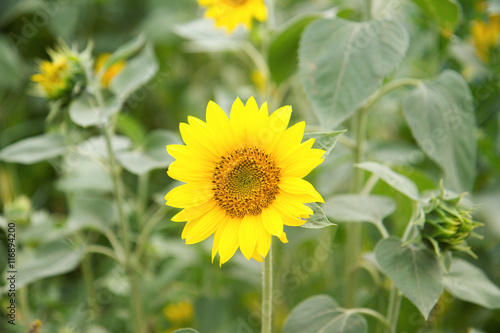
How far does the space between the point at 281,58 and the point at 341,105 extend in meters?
0.26

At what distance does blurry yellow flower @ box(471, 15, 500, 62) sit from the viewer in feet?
3.88

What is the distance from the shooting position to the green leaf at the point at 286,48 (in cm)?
85

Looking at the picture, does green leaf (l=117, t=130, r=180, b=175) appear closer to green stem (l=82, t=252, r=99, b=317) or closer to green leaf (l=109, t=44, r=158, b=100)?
green leaf (l=109, t=44, r=158, b=100)

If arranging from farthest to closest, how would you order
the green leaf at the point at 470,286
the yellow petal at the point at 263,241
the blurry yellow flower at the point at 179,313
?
the blurry yellow flower at the point at 179,313
the green leaf at the point at 470,286
the yellow petal at the point at 263,241

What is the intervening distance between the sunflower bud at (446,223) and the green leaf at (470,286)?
0.08 m

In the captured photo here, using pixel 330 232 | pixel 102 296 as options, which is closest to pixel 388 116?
pixel 330 232

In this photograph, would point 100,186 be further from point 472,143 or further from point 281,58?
point 472,143

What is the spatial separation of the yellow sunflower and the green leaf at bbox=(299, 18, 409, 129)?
0.13 m

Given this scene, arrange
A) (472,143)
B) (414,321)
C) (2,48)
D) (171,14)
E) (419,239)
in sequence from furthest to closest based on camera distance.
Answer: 1. (171,14)
2. (2,48)
3. (414,321)
4. (472,143)
5. (419,239)

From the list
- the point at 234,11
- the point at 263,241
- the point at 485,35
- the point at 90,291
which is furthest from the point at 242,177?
the point at 485,35

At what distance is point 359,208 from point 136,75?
45 centimetres

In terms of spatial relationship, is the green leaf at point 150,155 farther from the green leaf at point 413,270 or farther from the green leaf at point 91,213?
the green leaf at point 413,270

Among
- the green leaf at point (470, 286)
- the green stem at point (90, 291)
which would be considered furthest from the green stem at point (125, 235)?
the green leaf at point (470, 286)

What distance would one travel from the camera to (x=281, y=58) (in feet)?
3.01
